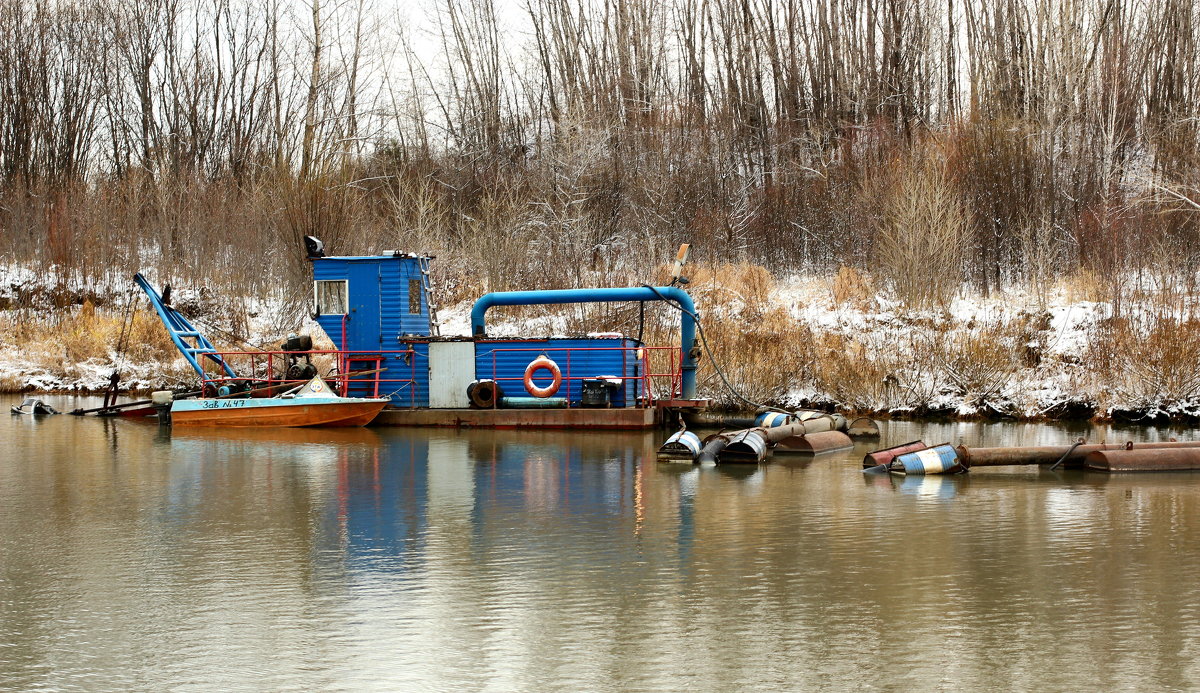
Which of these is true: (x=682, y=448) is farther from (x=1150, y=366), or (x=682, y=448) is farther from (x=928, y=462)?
(x=1150, y=366)

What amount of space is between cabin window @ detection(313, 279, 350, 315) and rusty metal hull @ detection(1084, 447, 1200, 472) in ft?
45.5

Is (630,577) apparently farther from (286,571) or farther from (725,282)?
(725,282)

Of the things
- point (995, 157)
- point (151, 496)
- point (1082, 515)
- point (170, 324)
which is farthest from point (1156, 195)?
point (151, 496)

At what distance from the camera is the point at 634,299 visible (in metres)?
23.6

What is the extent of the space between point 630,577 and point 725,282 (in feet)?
74.6

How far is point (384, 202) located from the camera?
39.3 m

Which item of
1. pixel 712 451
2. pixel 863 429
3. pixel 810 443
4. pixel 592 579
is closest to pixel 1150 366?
pixel 863 429

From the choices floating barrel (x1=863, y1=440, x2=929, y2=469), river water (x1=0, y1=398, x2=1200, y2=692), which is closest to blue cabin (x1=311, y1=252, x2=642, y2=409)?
river water (x1=0, y1=398, x2=1200, y2=692)

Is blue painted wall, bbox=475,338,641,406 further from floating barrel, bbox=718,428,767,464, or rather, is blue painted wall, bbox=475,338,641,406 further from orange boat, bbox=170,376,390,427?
floating barrel, bbox=718,428,767,464

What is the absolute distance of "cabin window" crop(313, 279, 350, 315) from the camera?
2338 centimetres

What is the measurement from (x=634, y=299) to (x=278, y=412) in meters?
7.27

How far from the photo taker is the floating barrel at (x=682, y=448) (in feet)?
59.3

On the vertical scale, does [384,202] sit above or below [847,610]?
above

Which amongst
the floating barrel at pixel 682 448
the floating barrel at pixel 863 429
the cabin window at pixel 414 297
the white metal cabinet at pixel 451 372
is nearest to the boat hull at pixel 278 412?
the white metal cabinet at pixel 451 372
